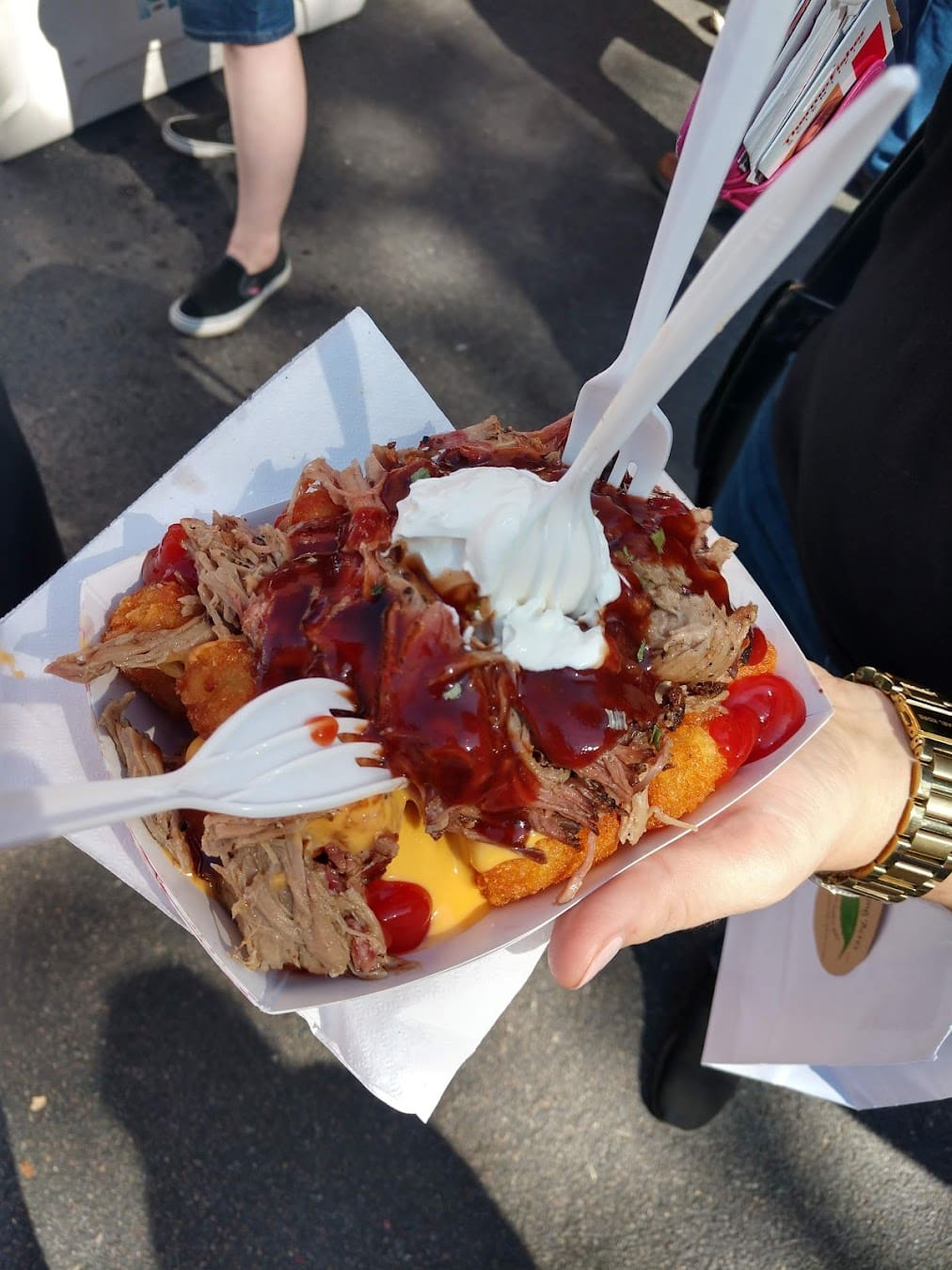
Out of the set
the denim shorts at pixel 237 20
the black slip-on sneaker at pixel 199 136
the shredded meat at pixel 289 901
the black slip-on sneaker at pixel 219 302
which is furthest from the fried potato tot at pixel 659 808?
the black slip-on sneaker at pixel 199 136

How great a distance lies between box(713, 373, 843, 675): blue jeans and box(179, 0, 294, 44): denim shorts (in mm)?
2394

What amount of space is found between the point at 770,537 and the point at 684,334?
5.22ft

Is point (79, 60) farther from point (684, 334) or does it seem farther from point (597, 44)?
point (684, 334)

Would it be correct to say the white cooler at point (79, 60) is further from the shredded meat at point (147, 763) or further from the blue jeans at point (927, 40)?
the shredded meat at point (147, 763)

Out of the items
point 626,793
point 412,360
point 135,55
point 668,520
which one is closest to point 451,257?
point 412,360

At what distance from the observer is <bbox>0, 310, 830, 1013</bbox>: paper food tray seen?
1593mm

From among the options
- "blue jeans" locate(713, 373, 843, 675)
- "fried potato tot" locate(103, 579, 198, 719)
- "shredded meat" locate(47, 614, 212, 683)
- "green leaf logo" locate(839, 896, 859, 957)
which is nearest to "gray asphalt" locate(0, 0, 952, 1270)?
"green leaf logo" locate(839, 896, 859, 957)

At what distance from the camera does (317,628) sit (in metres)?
1.44

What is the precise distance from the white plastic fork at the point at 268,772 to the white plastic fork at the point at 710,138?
72 centimetres

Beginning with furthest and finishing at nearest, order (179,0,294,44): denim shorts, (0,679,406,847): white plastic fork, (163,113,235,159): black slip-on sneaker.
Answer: (163,113,235,159): black slip-on sneaker, (179,0,294,44): denim shorts, (0,679,406,847): white plastic fork

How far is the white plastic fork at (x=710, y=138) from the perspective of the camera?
3.60 ft

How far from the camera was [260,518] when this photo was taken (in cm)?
186

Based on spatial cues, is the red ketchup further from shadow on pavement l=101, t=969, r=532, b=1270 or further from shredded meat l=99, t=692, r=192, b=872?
shadow on pavement l=101, t=969, r=532, b=1270

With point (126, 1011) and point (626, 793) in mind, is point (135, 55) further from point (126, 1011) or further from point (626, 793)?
point (626, 793)
